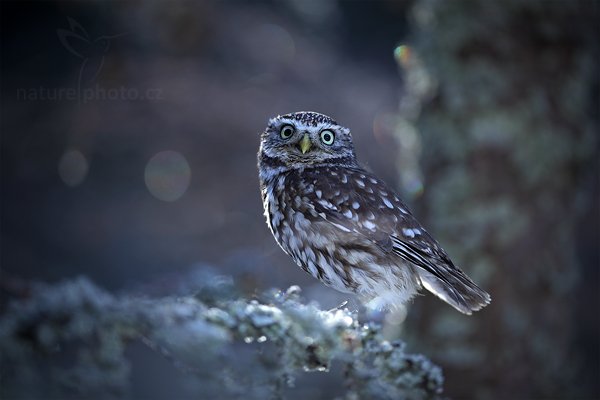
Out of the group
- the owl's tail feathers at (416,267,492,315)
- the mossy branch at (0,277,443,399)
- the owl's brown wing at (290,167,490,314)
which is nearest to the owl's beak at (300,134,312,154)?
the owl's brown wing at (290,167,490,314)

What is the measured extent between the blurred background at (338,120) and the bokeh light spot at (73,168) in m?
0.02

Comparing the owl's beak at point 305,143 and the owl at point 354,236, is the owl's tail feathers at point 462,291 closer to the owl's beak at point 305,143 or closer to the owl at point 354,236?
the owl at point 354,236

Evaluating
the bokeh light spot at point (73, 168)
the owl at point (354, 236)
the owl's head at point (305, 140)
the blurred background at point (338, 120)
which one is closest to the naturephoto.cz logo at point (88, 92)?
the blurred background at point (338, 120)

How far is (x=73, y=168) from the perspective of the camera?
409 inches

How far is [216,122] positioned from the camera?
1094 centimetres

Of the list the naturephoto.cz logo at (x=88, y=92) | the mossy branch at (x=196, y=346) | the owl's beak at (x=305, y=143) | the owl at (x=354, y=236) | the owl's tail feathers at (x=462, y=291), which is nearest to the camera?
the mossy branch at (x=196, y=346)

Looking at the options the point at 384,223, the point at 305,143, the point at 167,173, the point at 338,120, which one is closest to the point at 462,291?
the point at 384,223

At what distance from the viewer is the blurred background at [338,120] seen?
4996 millimetres

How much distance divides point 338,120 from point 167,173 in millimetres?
3053

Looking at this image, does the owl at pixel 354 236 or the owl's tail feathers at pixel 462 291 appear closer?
the owl's tail feathers at pixel 462 291

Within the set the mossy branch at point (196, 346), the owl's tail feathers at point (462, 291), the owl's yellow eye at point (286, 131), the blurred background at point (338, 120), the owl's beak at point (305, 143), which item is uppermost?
the blurred background at point (338, 120)

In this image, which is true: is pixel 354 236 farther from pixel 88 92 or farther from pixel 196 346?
pixel 88 92

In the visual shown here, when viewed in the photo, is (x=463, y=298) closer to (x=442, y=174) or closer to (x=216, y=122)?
(x=442, y=174)

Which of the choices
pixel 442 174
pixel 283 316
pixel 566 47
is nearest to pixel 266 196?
pixel 283 316
